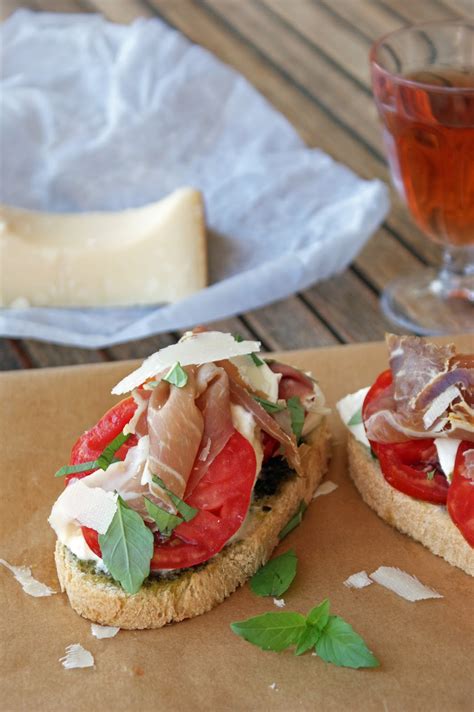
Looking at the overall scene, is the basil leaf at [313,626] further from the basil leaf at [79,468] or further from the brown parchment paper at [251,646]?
the basil leaf at [79,468]

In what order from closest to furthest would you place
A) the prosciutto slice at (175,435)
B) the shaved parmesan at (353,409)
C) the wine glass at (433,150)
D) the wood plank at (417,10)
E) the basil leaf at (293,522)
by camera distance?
the prosciutto slice at (175,435)
the basil leaf at (293,522)
the shaved parmesan at (353,409)
the wine glass at (433,150)
the wood plank at (417,10)

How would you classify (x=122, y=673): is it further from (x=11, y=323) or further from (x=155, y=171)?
(x=155, y=171)

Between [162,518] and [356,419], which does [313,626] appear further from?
[356,419]

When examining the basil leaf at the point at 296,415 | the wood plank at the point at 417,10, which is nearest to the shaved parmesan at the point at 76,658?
the basil leaf at the point at 296,415

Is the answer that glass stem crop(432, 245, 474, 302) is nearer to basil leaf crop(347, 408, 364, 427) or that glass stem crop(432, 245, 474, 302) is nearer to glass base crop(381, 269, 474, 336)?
glass base crop(381, 269, 474, 336)

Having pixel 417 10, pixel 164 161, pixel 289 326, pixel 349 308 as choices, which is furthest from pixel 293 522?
pixel 417 10

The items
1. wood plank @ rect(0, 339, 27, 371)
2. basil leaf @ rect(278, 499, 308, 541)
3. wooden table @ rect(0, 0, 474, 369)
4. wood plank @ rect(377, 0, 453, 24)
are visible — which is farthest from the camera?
wood plank @ rect(377, 0, 453, 24)

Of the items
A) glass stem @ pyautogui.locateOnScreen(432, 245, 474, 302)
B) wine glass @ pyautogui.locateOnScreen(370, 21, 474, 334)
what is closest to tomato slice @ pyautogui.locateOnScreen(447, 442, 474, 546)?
wine glass @ pyautogui.locateOnScreen(370, 21, 474, 334)
